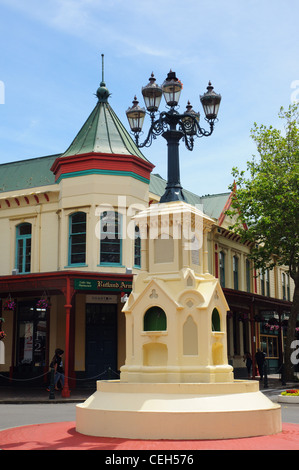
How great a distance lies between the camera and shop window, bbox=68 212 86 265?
939 inches

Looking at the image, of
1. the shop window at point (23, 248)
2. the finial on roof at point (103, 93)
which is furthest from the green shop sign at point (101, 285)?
the finial on roof at point (103, 93)

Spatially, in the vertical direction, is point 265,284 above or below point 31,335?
above

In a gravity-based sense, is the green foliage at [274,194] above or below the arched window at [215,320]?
above

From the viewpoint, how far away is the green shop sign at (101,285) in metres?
21.6

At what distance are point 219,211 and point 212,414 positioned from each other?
83.2 feet

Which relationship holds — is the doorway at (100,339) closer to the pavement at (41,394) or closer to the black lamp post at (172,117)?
the pavement at (41,394)

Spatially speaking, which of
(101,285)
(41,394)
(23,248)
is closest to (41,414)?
(41,394)

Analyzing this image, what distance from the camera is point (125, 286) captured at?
73.0ft

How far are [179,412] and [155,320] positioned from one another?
2.06 meters

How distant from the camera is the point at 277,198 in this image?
84.5 ft

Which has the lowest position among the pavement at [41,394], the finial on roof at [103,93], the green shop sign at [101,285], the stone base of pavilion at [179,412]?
the pavement at [41,394]

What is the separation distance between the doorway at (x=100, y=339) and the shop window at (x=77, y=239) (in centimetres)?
211

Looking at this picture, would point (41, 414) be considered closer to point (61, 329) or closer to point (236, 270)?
point (61, 329)

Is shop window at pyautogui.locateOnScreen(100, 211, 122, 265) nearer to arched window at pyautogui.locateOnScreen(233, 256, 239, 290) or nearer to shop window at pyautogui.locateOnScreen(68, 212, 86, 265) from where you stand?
shop window at pyautogui.locateOnScreen(68, 212, 86, 265)
